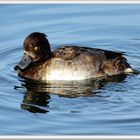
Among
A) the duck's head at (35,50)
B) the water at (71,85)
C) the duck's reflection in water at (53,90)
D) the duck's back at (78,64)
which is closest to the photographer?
the water at (71,85)

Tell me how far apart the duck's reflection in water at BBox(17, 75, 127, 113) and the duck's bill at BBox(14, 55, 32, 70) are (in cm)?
33

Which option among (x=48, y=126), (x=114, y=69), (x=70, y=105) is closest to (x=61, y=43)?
(x=114, y=69)

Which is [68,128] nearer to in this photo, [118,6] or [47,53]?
[47,53]

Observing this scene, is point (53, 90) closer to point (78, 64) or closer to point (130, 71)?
point (78, 64)

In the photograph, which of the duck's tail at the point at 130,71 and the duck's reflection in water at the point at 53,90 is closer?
the duck's reflection in water at the point at 53,90

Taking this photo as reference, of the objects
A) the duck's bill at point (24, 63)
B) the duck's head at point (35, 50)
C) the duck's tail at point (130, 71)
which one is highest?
the duck's head at point (35, 50)

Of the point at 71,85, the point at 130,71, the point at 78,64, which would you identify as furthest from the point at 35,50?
the point at 130,71

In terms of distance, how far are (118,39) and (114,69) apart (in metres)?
1.53

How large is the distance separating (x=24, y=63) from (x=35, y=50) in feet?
1.01

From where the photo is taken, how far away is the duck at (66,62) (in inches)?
486

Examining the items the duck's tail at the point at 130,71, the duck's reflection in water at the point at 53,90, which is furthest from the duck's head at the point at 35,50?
the duck's tail at the point at 130,71

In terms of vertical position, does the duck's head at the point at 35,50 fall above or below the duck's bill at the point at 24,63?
above

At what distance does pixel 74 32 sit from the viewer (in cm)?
1451

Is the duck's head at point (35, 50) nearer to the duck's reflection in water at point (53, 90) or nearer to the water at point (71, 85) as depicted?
the water at point (71, 85)
